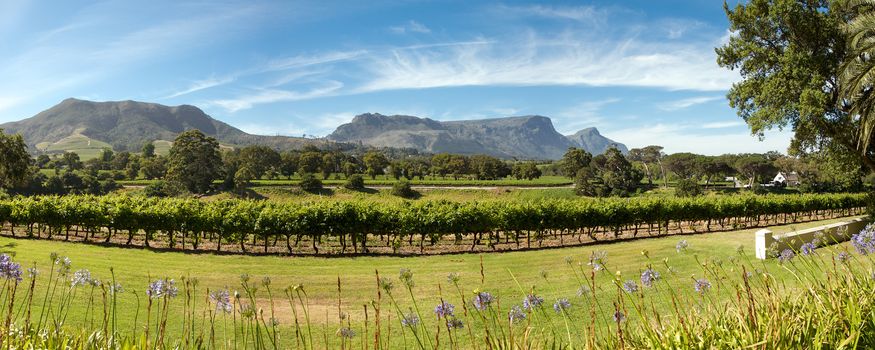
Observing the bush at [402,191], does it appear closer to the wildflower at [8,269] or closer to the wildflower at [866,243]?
→ the wildflower at [866,243]

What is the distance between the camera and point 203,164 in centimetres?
7038

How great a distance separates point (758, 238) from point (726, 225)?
24814mm

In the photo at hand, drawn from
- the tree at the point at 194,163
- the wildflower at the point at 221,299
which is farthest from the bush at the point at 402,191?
the wildflower at the point at 221,299

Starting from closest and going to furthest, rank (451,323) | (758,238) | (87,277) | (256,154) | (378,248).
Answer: (451,323), (87,277), (758,238), (378,248), (256,154)

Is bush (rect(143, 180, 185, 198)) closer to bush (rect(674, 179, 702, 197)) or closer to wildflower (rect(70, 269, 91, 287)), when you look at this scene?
bush (rect(674, 179, 702, 197))

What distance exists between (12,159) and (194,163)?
1477 inches

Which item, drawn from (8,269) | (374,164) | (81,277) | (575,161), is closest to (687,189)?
(575,161)

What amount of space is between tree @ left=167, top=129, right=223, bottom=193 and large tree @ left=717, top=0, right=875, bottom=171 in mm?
67099

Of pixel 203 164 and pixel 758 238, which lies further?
pixel 203 164

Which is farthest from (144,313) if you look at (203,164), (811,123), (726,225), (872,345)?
(203,164)

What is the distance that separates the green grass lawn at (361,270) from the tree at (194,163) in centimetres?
4440

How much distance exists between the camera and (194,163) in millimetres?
69250

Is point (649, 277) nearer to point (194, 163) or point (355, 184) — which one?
point (355, 184)

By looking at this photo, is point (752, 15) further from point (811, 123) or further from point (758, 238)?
point (758, 238)
